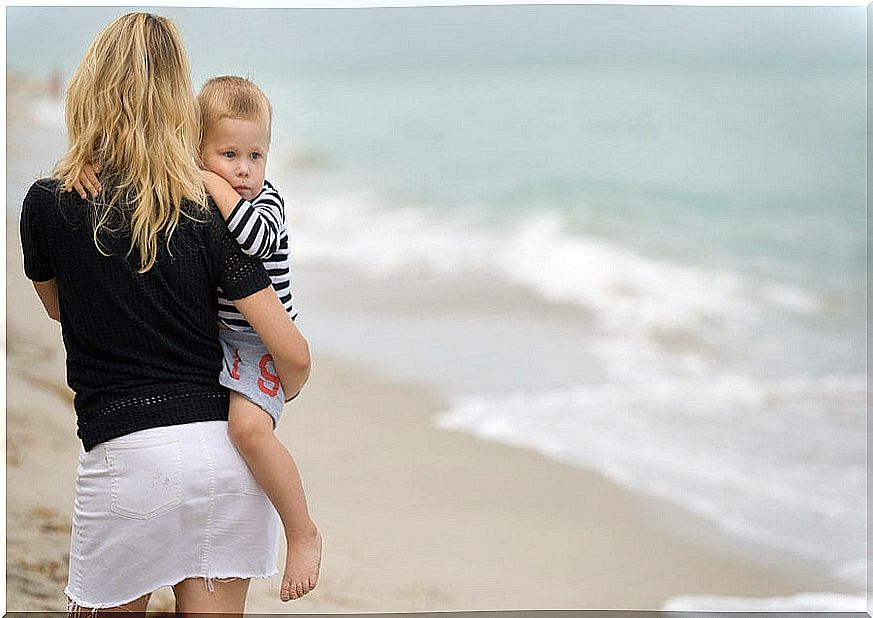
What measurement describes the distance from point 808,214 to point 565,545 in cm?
127

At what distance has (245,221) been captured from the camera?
4.51 feet

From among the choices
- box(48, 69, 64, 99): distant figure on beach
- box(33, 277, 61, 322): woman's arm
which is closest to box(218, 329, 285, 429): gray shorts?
box(33, 277, 61, 322): woman's arm

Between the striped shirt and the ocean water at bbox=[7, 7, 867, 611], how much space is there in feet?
5.43

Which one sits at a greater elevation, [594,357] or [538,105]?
[538,105]

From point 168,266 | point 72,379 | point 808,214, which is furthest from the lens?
point 808,214

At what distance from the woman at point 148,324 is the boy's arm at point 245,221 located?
2 centimetres

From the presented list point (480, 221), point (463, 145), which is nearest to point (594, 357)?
point (480, 221)

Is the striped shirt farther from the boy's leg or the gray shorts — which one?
the boy's leg

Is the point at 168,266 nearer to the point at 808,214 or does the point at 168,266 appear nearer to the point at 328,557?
the point at 328,557

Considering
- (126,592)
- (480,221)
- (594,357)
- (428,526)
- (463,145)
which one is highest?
(463,145)

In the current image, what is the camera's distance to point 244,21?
10.7 ft

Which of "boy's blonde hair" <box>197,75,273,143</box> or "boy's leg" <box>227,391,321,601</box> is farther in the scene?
"boy's blonde hair" <box>197,75,273,143</box>

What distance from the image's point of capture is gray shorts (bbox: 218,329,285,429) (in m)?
1.45

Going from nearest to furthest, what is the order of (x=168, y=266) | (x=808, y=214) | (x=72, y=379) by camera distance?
(x=168, y=266) < (x=72, y=379) < (x=808, y=214)
